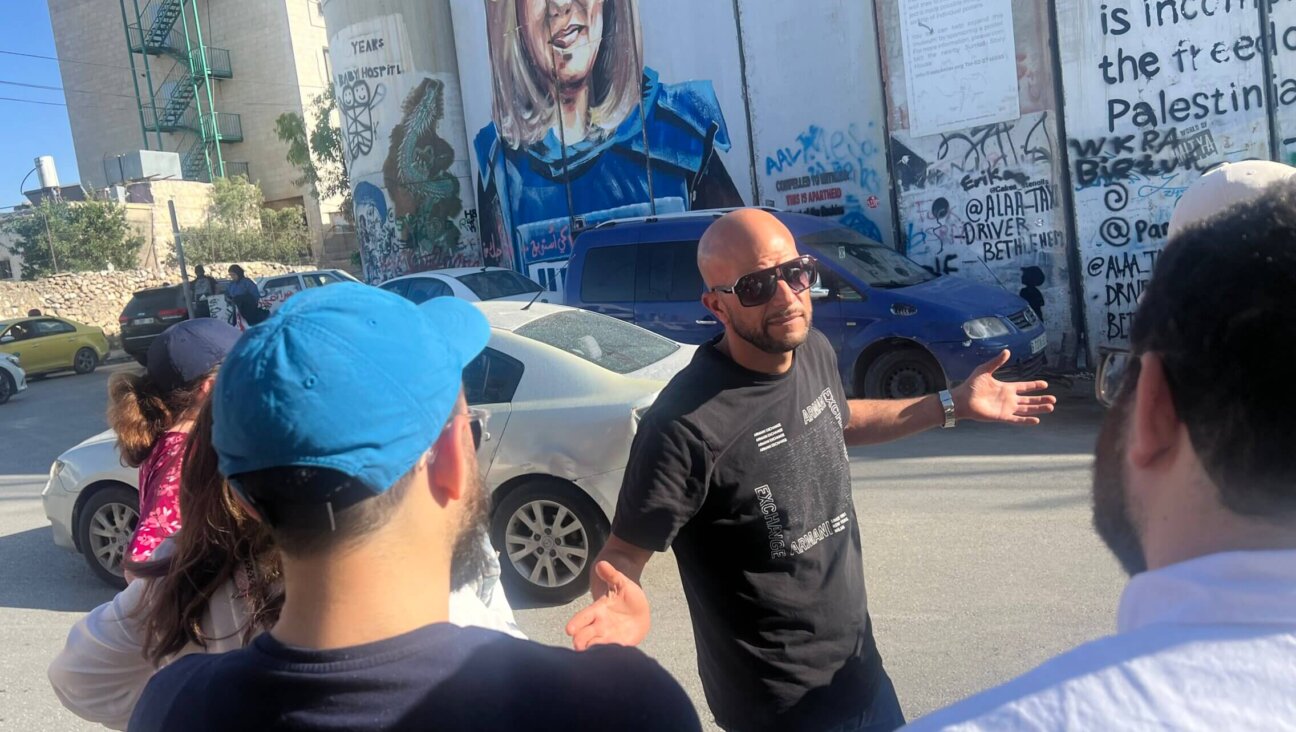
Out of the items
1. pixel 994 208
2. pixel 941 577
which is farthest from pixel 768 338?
pixel 994 208

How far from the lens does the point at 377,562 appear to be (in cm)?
123

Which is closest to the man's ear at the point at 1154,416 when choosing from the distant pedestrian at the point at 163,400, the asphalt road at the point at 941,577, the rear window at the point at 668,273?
the distant pedestrian at the point at 163,400

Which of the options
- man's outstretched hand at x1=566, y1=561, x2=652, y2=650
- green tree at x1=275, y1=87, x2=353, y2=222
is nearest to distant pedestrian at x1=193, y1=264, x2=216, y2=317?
green tree at x1=275, y1=87, x2=353, y2=222

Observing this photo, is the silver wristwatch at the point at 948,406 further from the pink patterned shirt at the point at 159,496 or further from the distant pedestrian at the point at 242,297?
the distant pedestrian at the point at 242,297

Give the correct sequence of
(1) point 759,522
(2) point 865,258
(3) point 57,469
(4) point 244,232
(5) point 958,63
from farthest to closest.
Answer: (4) point 244,232, (5) point 958,63, (2) point 865,258, (3) point 57,469, (1) point 759,522

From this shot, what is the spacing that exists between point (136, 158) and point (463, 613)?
149ft

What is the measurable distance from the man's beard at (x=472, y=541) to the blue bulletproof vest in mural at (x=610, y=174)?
43.2ft

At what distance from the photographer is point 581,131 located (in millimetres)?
16391

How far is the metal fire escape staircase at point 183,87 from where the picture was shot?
150 feet

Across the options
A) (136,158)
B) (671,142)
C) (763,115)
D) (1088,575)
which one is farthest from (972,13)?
(136,158)

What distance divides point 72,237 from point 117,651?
40.0 meters

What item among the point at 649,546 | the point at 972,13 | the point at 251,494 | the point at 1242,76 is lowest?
the point at 649,546

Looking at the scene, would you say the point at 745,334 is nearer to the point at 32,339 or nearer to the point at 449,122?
the point at 449,122

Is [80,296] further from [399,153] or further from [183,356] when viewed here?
[183,356]
